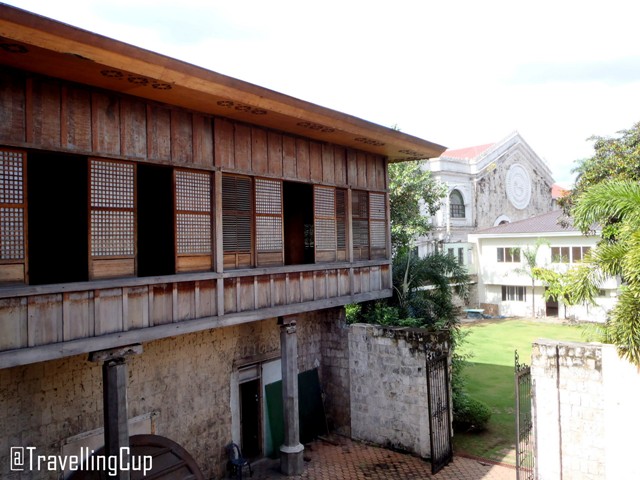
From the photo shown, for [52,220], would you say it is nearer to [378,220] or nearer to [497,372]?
[378,220]

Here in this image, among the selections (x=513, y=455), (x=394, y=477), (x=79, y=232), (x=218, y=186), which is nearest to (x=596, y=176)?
(x=513, y=455)

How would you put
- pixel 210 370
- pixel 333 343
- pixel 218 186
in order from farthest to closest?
pixel 333 343, pixel 210 370, pixel 218 186

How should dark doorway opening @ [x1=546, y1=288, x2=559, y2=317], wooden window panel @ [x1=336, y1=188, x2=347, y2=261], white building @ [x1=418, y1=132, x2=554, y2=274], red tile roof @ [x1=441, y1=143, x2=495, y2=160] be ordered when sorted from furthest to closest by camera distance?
red tile roof @ [x1=441, y1=143, x2=495, y2=160], white building @ [x1=418, y1=132, x2=554, y2=274], dark doorway opening @ [x1=546, y1=288, x2=559, y2=317], wooden window panel @ [x1=336, y1=188, x2=347, y2=261]

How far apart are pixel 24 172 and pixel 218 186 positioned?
3.13 m

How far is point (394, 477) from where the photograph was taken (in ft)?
34.8

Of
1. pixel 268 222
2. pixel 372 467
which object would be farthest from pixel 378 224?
pixel 372 467

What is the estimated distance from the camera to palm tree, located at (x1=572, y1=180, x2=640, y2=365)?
8.36 m

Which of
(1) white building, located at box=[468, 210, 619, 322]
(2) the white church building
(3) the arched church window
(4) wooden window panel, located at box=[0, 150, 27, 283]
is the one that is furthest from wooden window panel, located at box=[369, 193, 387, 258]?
(3) the arched church window

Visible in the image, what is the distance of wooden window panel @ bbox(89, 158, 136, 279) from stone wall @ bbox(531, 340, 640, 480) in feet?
24.0

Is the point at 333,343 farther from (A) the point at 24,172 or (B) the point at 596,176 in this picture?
(B) the point at 596,176

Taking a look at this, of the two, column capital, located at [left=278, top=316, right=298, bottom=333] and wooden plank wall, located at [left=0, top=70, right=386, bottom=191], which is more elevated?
wooden plank wall, located at [left=0, top=70, right=386, bottom=191]

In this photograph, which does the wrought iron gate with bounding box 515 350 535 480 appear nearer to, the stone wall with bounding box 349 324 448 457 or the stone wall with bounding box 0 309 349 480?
the stone wall with bounding box 349 324 448 457

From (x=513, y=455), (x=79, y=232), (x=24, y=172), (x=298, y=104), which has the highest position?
(x=298, y=104)

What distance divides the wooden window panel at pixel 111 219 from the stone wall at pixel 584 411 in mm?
7307
